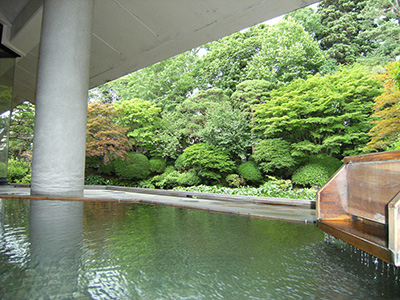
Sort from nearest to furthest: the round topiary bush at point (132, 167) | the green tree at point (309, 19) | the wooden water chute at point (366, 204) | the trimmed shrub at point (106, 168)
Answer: the wooden water chute at point (366, 204), the round topiary bush at point (132, 167), the trimmed shrub at point (106, 168), the green tree at point (309, 19)

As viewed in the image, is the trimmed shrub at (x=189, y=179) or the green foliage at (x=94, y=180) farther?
the green foliage at (x=94, y=180)

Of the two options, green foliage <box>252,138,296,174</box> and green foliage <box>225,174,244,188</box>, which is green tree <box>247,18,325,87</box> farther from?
green foliage <box>225,174,244,188</box>

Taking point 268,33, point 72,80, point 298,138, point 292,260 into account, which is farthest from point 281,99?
point 292,260

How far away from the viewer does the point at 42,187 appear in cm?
343

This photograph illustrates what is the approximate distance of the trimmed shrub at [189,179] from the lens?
10734 millimetres

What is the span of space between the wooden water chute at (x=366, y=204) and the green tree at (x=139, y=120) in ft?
36.6

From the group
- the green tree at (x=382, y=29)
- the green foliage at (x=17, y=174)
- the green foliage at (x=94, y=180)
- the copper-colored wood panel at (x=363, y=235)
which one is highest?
the green tree at (x=382, y=29)

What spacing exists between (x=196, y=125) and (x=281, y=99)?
13.4 feet

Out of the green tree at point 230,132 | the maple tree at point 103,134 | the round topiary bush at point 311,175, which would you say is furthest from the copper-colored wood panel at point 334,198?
the maple tree at point 103,134

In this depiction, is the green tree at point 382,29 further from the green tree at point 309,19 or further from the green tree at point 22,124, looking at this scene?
the green tree at point 22,124

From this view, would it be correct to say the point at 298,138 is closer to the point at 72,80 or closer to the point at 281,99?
the point at 281,99

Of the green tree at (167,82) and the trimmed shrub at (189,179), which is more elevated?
the green tree at (167,82)

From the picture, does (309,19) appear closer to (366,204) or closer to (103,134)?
(103,134)

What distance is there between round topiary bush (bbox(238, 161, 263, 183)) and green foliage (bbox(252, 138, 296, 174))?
14.7 inches
